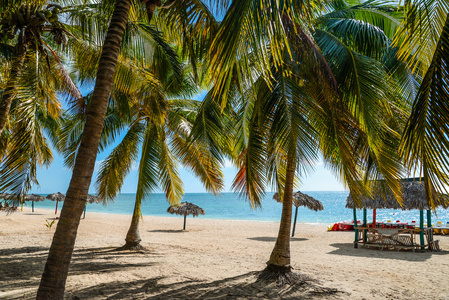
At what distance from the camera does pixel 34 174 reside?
448 cm

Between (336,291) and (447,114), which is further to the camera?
(336,291)

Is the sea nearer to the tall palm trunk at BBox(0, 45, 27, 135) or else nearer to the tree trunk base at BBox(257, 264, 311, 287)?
the tree trunk base at BBox(257, 264, 311, 287)

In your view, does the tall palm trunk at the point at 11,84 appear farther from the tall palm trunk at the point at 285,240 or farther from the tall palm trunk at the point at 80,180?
the tall palm trunk at the point at 285,240

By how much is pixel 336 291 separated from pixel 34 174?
5275 millimetres

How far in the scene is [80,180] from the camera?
2.95m

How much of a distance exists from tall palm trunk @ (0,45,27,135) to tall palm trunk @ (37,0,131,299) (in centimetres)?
240

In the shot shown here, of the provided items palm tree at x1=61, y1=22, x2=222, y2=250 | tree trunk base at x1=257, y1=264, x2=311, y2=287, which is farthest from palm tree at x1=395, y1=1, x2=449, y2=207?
palm tree at x1=61, y1=22, x2=222, y2=250

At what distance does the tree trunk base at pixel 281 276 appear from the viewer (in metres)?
5.75

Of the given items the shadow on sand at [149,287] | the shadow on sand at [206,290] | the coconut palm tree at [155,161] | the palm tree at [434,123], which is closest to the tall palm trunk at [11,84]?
the shadow on sand at [149,287]

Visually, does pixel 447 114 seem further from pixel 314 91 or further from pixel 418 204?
pixel 418 204

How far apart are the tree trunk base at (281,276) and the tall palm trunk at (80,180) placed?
4.03m

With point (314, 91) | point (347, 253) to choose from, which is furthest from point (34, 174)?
point (347, 253)

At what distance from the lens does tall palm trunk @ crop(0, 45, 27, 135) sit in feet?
16.0

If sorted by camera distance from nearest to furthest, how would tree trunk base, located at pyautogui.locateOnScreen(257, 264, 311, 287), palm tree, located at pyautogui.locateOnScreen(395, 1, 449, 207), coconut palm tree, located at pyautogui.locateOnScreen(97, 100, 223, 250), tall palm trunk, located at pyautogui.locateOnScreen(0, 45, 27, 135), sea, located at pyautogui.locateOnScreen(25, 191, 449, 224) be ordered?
1. palm tree, located at pyautogui.locateOnScreen(395, 1, 449, 207)
2. tall palm trunk, located at pyautogui.locateOnScreen(0, 45, 27, 135)
3. tree trunk base, located at pyautogui.locateOnScreen(257, 264, 311, 287)
4. coconut palm tree, located at pyautogui.locateOnScreen(97, 100, 223, 250)
5. sea, located at pyautogui.locateOnScreen(25, 191, 449, 224)
